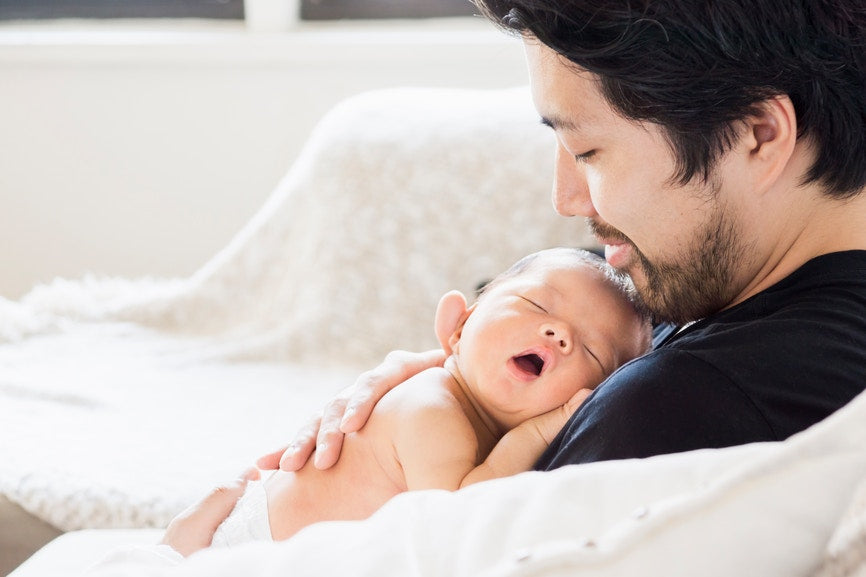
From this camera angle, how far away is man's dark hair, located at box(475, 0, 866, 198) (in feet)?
3.53

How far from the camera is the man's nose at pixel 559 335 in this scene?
1266mm

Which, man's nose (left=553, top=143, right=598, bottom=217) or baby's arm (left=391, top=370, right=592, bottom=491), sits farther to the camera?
man's nose (left=553, top=143, right=598, bottom=217)

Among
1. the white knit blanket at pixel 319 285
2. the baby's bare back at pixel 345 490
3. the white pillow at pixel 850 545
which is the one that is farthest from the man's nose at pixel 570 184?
the white knit blanket at pixel 319 285

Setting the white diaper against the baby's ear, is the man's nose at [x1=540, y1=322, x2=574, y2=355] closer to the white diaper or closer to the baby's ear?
the baby's ear

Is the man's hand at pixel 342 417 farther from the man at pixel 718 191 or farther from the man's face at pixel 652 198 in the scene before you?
the man's face at pixel 652 198

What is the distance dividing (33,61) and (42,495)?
1.71 m

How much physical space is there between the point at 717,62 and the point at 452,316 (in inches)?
21.1

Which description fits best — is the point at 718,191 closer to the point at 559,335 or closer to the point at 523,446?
the point at 559,335

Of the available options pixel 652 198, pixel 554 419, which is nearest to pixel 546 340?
pixel 554 419

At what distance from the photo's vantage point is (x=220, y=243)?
306 cm

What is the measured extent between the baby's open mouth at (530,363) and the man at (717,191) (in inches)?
6.3

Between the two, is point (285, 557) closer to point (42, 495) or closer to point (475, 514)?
point (475, 514)

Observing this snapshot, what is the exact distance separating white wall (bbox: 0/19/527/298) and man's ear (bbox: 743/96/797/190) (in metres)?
1.79

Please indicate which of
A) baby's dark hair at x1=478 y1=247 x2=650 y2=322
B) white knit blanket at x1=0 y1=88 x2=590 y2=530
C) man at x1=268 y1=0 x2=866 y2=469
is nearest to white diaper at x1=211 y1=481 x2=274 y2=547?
man at x1=268 y1=0 x2=866 y2=469
